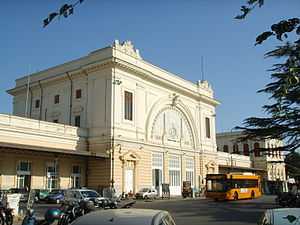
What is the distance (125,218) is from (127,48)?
4018 cm

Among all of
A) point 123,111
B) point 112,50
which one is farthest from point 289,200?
point 112,50

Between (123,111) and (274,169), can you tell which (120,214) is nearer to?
(123,111)

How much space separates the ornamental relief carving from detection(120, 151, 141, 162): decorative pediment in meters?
4.76

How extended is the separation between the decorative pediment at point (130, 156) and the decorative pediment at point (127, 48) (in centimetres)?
1157

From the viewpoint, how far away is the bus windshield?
1454 inches

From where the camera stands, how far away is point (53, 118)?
151ft

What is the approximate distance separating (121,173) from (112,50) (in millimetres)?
13277

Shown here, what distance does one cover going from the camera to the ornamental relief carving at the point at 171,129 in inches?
1849

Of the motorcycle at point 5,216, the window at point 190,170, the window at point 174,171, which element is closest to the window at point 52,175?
the window at point 174,171

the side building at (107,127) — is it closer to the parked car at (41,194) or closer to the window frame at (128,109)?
the window frame at (128,109)

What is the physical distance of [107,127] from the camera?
39531 millimetres

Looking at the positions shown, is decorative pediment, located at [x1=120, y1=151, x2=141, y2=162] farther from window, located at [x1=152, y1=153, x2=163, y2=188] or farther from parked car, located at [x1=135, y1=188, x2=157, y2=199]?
window, located at [x1=152, y1=153, x2=163, y2=188]

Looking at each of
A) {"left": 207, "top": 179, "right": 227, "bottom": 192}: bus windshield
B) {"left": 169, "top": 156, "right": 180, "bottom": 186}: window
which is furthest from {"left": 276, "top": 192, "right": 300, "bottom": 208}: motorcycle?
{"left": 169, "top": 156, "right": 180, "bottom": 186}: window

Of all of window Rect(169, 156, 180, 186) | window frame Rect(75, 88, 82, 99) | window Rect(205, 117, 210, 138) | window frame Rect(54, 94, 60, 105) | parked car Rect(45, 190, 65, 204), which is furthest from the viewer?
window Rect(205, 117, 210, 138)
